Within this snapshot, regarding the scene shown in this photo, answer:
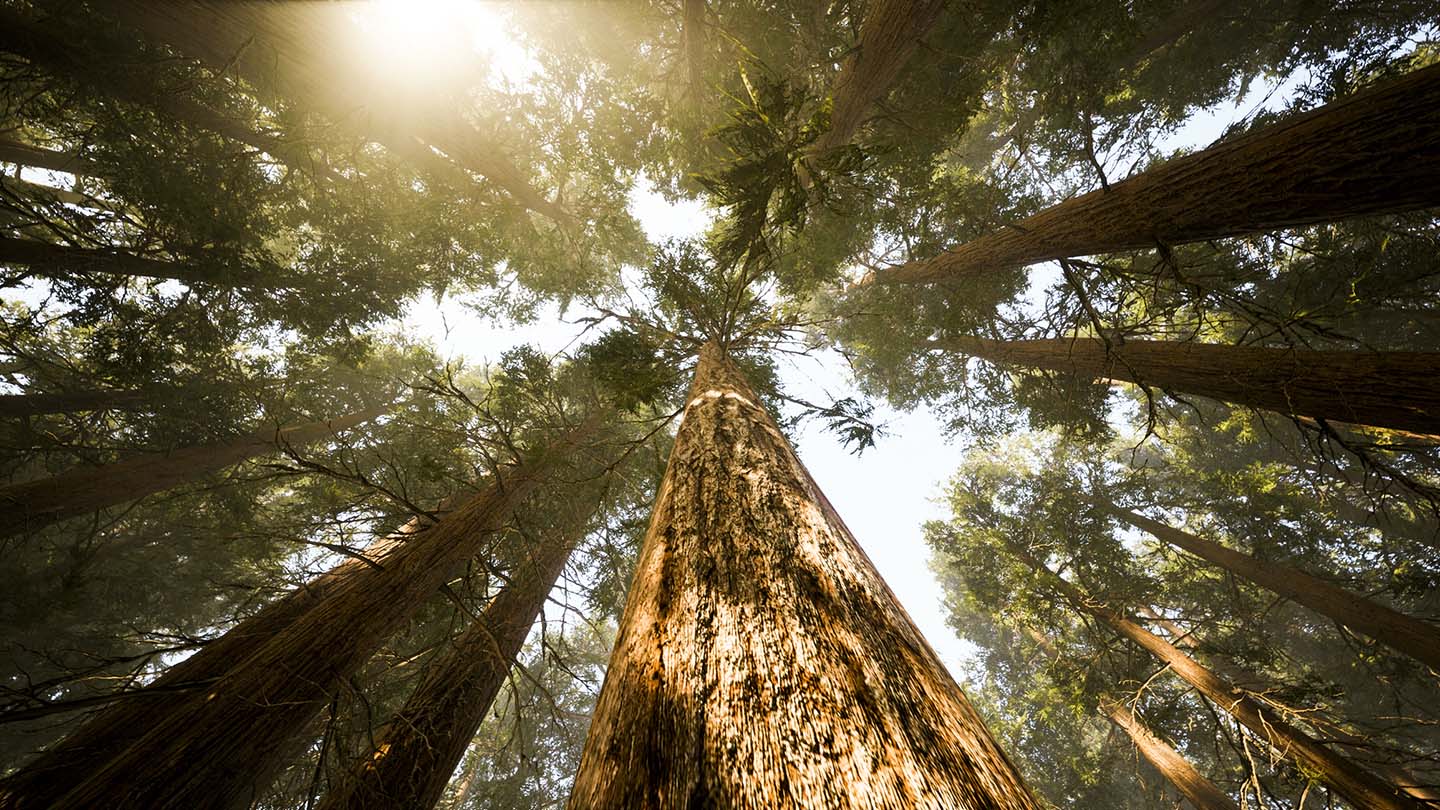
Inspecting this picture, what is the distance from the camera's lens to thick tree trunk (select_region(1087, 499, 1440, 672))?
5629mm

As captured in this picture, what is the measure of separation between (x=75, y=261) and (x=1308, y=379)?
47.9 feet

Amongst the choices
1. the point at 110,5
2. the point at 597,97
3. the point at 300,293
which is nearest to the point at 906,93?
the point at 597,97

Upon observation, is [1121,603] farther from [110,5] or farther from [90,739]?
[110,5]

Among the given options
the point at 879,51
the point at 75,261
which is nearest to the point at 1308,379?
the point at 879,51

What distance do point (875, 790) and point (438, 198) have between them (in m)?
11.3

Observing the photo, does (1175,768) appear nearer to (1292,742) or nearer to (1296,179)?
(1292,742)

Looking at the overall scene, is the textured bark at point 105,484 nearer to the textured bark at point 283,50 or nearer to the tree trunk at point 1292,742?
the textured bark at point 283,50

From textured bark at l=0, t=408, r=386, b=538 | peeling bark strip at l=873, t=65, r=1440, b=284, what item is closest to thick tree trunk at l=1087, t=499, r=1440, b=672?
peeling bark strip at l=873, t=65, r=1440, b=284

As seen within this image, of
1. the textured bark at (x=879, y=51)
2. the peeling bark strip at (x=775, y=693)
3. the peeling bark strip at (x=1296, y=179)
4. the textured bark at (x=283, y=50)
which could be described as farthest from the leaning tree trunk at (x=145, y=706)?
the textured bark at (x=879, y=51)

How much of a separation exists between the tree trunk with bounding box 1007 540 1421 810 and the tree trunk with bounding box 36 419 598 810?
332 inches

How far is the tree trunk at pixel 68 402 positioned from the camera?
802 centimetres

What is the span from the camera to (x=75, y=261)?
20.6ft

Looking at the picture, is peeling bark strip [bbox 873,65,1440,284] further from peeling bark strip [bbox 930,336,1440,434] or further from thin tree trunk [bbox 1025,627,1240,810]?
thin tree trunk [bbox 1025,627,1240,810]

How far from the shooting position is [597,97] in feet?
30.6
